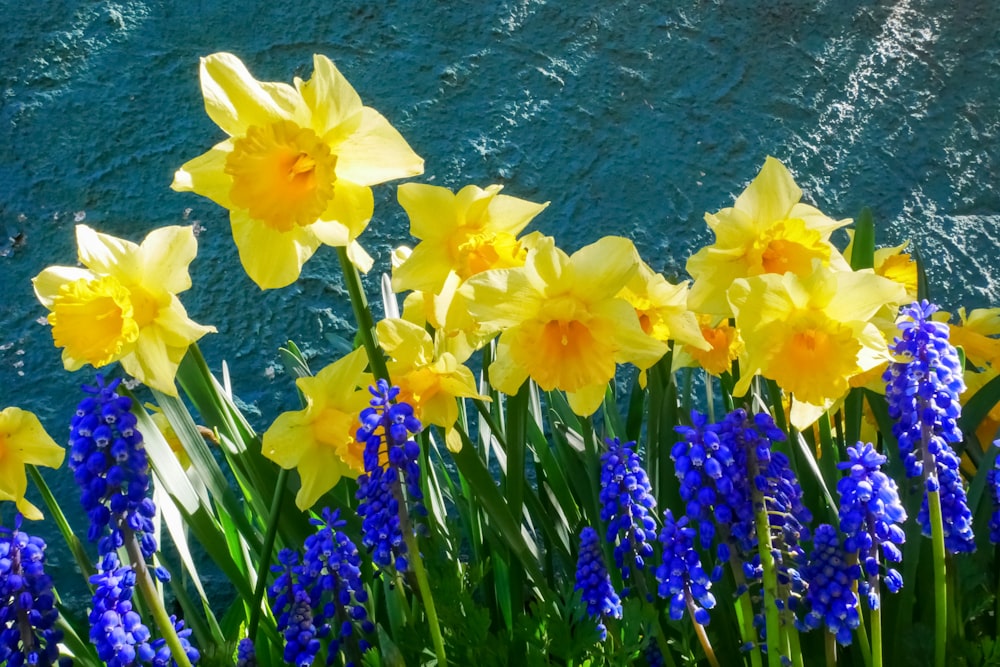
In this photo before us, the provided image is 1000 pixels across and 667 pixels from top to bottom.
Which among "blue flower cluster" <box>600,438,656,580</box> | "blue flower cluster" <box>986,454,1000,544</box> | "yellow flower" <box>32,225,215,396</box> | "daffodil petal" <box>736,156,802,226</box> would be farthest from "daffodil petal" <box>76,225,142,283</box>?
"blue flower cluster" <box>986,454,1000,544</box>

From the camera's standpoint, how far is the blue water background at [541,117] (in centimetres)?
217

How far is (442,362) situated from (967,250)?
1823 millimetres

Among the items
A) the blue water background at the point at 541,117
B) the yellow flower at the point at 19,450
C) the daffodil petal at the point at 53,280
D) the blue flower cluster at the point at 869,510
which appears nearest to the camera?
the blue flower cluster at the point at 869,510

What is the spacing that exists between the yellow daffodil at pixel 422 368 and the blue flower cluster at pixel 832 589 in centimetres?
41

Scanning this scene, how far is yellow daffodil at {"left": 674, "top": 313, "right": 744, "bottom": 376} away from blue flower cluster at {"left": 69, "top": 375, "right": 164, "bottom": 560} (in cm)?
64

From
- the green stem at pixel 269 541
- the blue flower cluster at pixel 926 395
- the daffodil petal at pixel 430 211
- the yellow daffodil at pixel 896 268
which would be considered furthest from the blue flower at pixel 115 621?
the yellow daffodil at pixel 896 268

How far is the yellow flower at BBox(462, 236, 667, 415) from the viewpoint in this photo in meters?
0.88

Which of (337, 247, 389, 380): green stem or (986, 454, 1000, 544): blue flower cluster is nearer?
(337, 247, 389, 380): green stem

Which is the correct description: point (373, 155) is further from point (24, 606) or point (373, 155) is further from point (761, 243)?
point (24, 606)

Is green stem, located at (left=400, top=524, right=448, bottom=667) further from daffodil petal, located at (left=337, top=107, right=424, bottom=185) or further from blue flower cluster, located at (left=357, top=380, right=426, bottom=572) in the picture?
daffodil petal, located at (left=337, top=107, right=424, bottom=185)

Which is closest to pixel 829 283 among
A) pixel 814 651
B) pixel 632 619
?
pixel 632 619

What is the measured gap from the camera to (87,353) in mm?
892

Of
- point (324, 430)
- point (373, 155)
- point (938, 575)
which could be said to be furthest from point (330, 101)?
point (938, 575)

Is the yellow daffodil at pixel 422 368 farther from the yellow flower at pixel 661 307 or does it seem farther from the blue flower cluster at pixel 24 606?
the blue flower cluster at pixel 24 606
